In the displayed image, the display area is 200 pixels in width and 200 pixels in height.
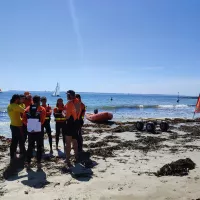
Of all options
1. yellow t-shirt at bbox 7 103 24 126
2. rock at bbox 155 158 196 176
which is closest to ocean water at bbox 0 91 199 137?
yellow t-shirt at bbox 7 103 24 126

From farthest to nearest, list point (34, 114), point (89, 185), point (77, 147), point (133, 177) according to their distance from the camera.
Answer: point (77, 147) → point (34, 114) → point (133, 177) → point (89, 185)

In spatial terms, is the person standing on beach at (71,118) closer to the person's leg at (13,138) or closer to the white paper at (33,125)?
the white paper at (33,125)

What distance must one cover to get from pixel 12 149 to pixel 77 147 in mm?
1841

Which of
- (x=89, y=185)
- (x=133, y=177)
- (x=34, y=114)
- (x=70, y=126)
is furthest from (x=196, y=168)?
(x=34, y=114)

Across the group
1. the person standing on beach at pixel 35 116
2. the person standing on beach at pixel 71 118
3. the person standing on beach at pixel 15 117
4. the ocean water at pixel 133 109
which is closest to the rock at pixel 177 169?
the person standing on beach at pixel 71 118

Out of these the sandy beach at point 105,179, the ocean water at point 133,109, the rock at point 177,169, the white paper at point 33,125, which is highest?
the white paper at point 33,125

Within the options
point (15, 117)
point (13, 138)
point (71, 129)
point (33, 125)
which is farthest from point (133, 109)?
point (33, 125)

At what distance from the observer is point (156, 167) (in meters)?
7.30

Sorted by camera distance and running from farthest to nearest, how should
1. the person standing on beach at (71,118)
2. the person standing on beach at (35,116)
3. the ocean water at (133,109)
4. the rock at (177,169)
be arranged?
the ocean water at (133,109), the person standing on beach at (71,118), the person standing on beach at (35,116), the rock at (177,169)

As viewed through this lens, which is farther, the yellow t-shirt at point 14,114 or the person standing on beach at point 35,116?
the yellow t-shirt at point 14,114

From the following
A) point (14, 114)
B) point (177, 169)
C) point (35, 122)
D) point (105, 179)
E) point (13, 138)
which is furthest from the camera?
point (13, 138)

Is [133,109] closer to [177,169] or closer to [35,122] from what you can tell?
[177,169]

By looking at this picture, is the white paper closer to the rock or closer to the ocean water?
the rock

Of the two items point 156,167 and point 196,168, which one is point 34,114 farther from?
point 196,168
